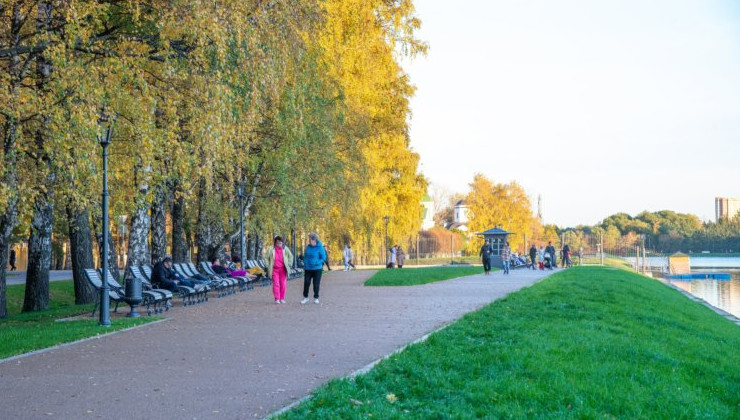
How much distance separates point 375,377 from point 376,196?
3752 centimetres

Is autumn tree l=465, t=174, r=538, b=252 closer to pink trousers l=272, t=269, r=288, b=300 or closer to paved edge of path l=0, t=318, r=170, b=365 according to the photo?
pink trousers l=272, t=269, r=288, b=300

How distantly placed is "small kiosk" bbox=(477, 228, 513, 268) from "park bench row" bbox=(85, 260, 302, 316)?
22.2 metres

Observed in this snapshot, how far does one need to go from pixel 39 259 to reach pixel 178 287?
4400mm

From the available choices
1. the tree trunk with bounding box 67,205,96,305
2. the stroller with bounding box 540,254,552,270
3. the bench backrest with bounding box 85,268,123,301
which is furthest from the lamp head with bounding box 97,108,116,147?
the stroller with bounding box 540,254,552,270

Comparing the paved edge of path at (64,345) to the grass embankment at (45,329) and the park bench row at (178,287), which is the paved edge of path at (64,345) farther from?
the park bench row at (178,287)

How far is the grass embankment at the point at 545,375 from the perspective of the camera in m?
7.83

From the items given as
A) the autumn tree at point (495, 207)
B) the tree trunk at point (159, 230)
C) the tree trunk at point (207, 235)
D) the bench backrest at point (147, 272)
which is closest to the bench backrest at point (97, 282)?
the bench backrest at point (147, 272)

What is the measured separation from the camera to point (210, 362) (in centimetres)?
1037

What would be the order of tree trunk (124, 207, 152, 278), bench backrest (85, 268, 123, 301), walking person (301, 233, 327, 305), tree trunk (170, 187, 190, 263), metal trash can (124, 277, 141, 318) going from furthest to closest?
tree trunk (170, 187, 190, 263)
tree trunk (124, 207, 152, 278)
walking person (301, 233, 327, 305)
metal trash can (124, 277, 141, 318)
bench backrest (85, 268, 123, 301)

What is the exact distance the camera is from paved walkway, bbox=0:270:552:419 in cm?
778

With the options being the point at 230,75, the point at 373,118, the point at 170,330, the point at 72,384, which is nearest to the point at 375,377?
the point at 72,384

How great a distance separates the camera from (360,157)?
34656 mm

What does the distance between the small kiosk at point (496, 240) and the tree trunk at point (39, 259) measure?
3206cm

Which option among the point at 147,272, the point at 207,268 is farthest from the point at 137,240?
the point at 147,272
